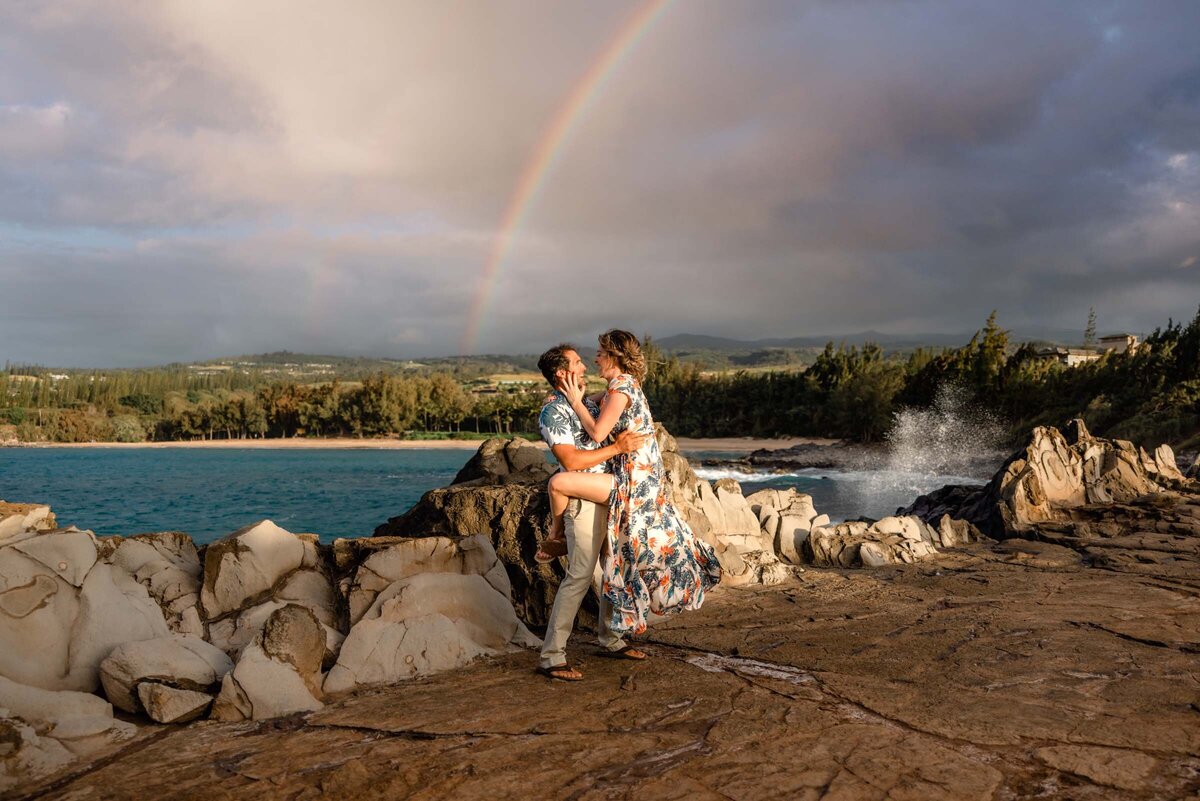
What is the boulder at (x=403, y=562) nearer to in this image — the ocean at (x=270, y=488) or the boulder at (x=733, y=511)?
the boulder at (x=733, y=511)

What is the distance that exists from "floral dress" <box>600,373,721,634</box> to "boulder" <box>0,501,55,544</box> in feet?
15.8

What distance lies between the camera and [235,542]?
20.4ft

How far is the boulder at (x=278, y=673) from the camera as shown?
4.57m

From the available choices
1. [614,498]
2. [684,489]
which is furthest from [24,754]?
[684,489]

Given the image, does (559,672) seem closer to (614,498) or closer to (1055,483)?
(614,498)

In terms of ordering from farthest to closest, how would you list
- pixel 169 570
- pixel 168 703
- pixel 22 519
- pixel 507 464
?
1. pixel 507 464
2. pixel 22 519
3. pixel 169 570
4. pixel 168 703

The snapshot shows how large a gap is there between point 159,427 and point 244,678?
129m

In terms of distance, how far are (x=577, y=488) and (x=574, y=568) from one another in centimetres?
51

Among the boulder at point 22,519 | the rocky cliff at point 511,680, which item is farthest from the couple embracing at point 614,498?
the boulder at point 22,519

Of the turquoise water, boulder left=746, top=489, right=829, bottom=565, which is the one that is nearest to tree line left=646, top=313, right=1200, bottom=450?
boulder left=746, top=489, right=829, bottom=565

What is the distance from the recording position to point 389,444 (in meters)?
93.3

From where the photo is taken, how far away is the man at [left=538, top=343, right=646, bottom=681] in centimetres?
492

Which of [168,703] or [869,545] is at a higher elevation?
[168,703]

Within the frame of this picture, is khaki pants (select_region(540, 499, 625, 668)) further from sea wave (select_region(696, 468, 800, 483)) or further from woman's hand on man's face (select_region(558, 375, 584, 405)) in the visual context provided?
sea wave (select_region(696, 468, 800, 483))
